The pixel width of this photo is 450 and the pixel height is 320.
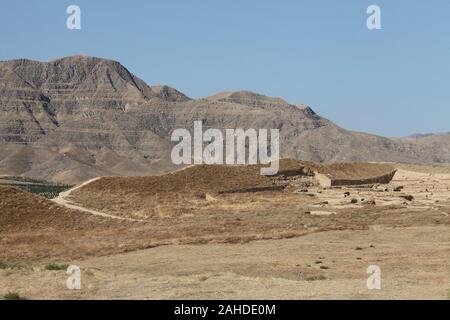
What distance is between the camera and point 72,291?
16344 mm

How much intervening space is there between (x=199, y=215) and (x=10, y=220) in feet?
34.9

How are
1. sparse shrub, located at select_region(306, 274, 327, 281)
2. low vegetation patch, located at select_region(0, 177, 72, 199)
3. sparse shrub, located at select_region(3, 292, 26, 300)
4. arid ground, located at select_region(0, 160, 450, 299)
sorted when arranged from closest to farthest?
sparse shrub, located at select_region(3, 292, 26, 300), arid ground, located at select_region(0, 160, 450, 299), sparse shrub, located at select_region(306, 274, 327, 281), low vegetation patch, located at select_region(0, 177, 72, 199)

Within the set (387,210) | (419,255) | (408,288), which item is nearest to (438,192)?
(387,210)

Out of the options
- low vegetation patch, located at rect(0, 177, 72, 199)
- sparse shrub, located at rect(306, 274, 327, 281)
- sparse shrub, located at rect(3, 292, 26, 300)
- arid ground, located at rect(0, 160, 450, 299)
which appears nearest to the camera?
sparse shrub, located at rect(3, 292, 26, 300)

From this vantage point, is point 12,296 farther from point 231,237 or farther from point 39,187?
point 39,187

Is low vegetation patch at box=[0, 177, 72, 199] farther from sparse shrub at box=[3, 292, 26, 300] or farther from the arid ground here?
sparse shrub at box=[3, 292, 26, 300]

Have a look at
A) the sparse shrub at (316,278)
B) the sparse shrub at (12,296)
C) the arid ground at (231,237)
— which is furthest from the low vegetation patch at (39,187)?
the sparse shrub at (12,296)

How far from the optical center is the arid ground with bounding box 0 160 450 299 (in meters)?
17.1

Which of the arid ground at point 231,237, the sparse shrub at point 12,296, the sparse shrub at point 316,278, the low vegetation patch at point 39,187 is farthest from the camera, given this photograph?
the low vegetation patch at point 39,187

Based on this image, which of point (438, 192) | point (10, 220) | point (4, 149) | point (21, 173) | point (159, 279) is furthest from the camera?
point (4, 149)

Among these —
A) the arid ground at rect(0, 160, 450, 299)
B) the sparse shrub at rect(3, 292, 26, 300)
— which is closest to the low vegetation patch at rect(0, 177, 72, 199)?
the arid ground at rect(0, 160, 450, 299)

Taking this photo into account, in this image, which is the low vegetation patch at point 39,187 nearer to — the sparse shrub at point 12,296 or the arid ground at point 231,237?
the arid ground at point 231,237

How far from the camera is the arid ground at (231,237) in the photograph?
674 inches
